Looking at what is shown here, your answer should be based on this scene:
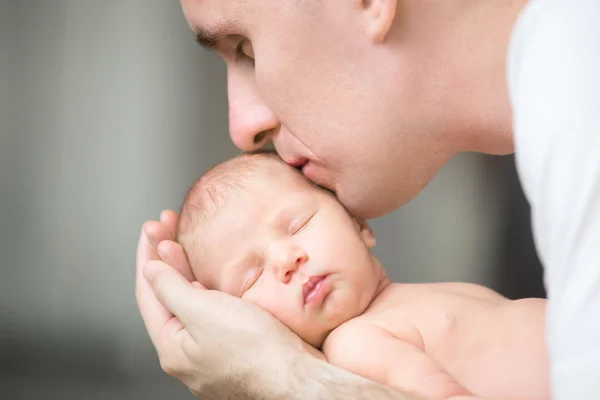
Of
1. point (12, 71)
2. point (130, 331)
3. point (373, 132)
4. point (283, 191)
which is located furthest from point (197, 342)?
point (12, 71)

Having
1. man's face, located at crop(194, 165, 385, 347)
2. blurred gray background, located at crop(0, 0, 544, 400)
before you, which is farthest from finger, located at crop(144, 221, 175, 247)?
blurred gray background, located at crop(0, 0, 544, 400)

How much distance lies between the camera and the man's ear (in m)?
1.07

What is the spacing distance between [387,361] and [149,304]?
1.45 ft

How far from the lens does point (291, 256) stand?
1164 millimetres

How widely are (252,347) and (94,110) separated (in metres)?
1.48

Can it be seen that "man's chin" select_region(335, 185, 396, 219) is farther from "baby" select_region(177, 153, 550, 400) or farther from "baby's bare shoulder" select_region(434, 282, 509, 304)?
"baby's bare shoulder" select_region(434, 282, 509, 304)

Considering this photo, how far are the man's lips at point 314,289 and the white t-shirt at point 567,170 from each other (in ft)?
1.23

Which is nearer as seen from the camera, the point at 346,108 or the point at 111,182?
the point at 346,108

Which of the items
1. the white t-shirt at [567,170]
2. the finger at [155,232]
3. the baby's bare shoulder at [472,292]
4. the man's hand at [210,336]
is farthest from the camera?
the finger at [155,232]

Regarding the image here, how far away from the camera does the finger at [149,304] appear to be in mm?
1292

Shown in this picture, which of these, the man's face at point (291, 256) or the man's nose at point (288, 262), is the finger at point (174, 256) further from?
the man's nose at point (288, 262)

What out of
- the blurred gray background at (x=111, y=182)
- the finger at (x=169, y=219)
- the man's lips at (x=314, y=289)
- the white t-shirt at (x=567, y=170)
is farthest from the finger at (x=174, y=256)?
the blurred gray background at (x=111, y=182)

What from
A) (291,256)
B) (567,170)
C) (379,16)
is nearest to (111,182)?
(291,256)

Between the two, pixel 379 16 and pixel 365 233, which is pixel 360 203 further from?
pixel 379 16
